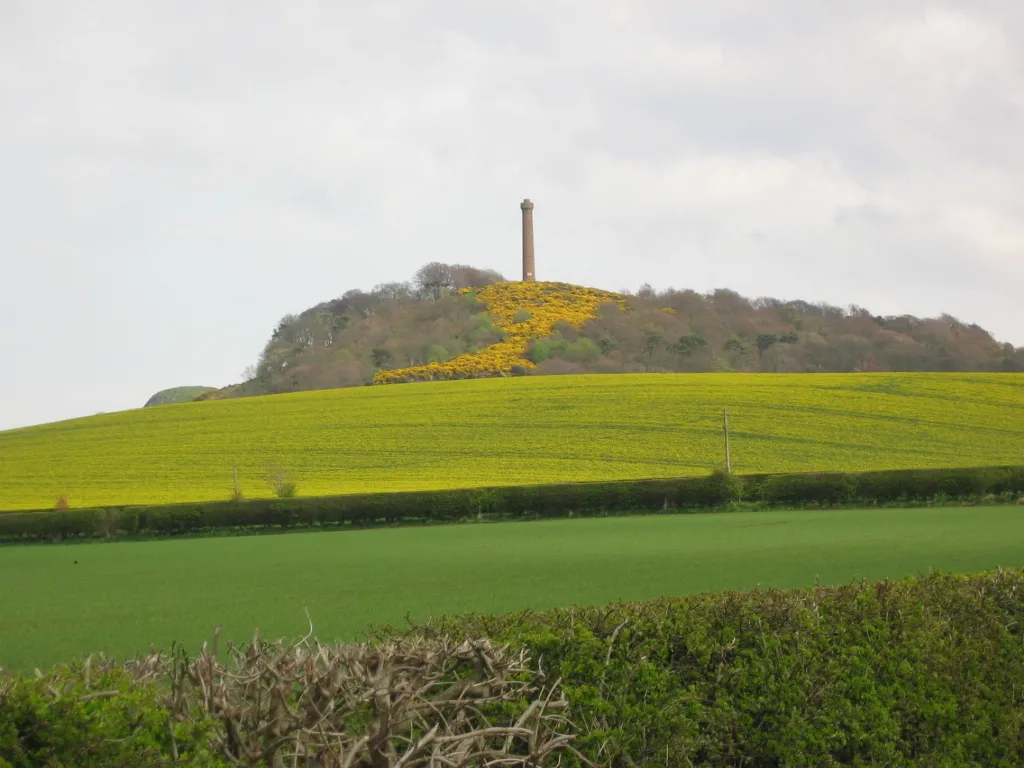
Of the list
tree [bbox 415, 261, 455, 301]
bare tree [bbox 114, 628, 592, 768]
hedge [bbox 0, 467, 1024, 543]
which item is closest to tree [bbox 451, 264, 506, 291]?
tree [bbox 415, 261, 455, 301]

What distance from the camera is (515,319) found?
7856 centimetres

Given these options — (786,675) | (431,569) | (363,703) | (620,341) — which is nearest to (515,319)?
(620,341)

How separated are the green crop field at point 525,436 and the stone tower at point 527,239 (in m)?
40.6

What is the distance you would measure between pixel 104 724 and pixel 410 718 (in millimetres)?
940

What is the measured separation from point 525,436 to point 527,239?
55.5 meters

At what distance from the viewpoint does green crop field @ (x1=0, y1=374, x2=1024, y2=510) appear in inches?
1457

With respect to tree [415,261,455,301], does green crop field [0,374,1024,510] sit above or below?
below

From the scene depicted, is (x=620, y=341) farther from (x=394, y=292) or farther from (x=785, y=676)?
(x=785, y=676)

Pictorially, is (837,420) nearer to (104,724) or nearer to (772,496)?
(772,496)

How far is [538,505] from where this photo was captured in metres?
29.0

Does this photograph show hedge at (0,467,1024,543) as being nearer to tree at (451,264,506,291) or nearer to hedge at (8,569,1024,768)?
hedge at (8,569,1024,768)

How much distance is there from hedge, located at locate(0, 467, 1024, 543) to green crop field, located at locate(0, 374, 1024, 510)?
5641mm

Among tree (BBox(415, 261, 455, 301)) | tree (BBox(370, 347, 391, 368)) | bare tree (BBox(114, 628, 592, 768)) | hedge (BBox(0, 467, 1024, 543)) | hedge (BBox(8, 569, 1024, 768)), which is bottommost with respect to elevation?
hedge (BBox(0, 467, 1024, 543))

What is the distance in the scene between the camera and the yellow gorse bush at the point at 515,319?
67062mm
